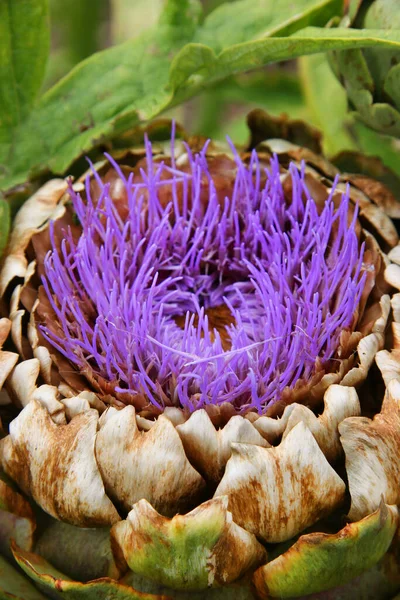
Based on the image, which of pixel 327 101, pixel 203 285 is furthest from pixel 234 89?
pixel 203 285

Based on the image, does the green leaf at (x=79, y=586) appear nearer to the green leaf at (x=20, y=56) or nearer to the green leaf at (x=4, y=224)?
the green leaf at (x=4, y=224)

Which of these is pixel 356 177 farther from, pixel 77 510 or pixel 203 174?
pixel 77 510

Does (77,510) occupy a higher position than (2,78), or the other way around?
(2,78)

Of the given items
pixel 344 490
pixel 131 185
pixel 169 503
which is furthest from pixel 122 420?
pixel 131 185

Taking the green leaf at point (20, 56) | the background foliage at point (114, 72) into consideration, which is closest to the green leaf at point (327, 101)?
the background foliage at point (114, 72)

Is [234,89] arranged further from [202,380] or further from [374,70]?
[202,380]

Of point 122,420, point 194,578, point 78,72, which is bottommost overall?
point 194,578
